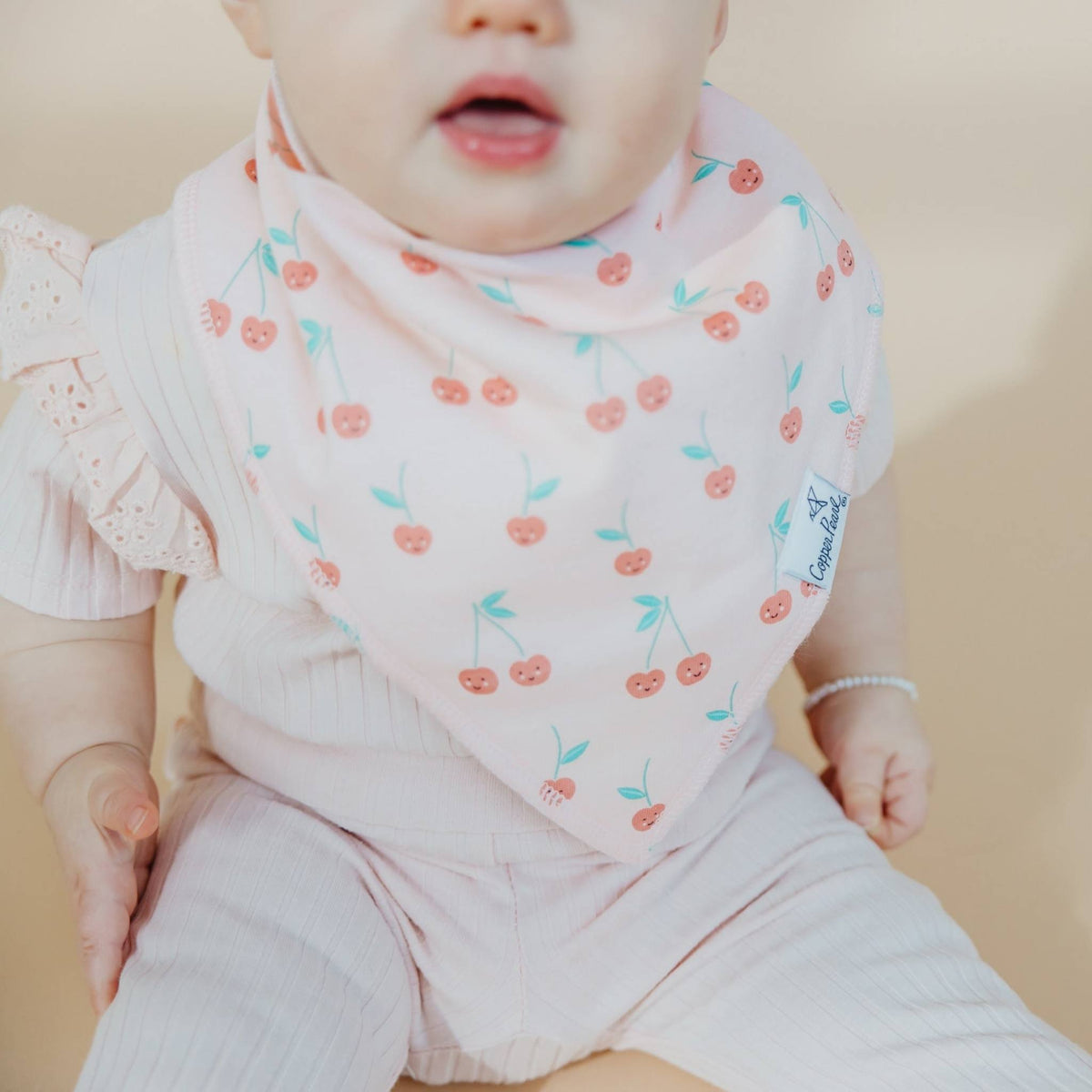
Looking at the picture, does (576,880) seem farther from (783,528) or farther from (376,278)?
(376,278)

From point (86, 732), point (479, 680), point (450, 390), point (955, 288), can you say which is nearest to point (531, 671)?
point (479, 680)

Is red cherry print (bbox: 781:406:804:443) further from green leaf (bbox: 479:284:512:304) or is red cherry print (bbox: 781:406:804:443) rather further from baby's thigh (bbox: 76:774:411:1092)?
baby's thigh (bbox: 76:774:411:1092)

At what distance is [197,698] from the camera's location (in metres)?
0.78

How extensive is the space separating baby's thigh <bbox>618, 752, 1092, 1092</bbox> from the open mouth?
1.16 feet

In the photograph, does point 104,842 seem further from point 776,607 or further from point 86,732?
point 776,607

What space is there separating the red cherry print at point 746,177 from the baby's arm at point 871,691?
0.65ft

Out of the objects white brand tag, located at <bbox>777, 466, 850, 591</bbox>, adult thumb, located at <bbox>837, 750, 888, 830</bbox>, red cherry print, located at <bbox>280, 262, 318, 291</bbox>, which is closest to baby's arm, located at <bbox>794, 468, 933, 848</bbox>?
adult thumb, located at <bbox>837, 750, 888, 830</bbox>

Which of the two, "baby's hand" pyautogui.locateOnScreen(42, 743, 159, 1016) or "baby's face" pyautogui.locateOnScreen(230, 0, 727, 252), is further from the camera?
"baby's hand" pyautogui.locateOnScreen(42, 743, 159, 1016)

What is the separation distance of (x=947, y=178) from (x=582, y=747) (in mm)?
737

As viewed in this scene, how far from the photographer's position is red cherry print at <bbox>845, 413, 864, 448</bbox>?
70 cm

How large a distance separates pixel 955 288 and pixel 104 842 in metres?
0.80

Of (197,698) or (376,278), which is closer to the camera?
(376,278)

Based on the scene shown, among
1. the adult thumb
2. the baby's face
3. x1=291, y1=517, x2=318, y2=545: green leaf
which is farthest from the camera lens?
the adult thumb

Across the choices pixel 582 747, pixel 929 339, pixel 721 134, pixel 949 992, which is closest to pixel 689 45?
Result: pixel 721 134
